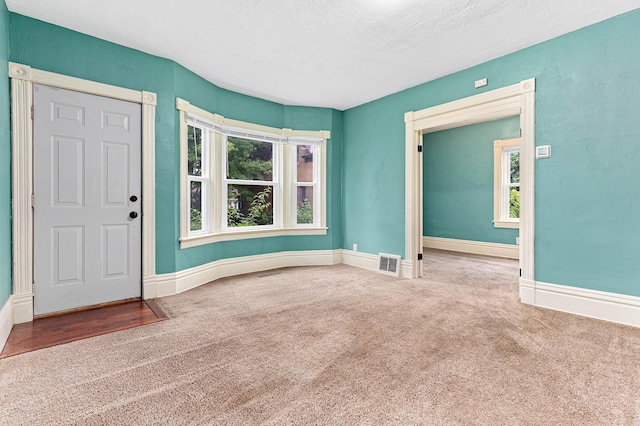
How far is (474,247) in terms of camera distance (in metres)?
6.66

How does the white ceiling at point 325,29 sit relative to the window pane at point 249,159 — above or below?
above

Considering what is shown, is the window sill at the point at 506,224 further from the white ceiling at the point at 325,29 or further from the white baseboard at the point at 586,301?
the white ceiling at the point at 325,29

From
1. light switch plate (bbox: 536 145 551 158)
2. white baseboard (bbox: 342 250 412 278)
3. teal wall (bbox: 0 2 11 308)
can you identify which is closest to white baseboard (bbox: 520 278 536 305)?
light switch plate (bbox: 536 145 551 158)

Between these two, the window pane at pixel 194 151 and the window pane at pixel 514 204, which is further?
the window pane at pixel 514 204

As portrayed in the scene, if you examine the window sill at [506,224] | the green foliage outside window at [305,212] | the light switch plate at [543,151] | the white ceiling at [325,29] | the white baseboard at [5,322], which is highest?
the white ceiling at [325,29]

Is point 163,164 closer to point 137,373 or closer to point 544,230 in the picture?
point 137,373

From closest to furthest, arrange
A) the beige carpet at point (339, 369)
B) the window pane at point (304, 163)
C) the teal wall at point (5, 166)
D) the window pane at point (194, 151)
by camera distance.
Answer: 1. the beige carpet at point (339, 369)
2. the teal wall at point (5, 166)
3. the window pane at point (194, 151)
4. the window pane at point (304, 163)

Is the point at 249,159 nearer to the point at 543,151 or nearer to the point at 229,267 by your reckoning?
the point at 229,267

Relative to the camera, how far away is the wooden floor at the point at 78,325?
7.84 feet

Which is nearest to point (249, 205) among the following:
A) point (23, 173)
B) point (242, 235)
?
point (242, 235)

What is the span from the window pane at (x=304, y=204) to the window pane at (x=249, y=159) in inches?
22.8

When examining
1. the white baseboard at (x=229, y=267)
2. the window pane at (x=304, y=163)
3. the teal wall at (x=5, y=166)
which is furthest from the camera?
the window pane at (x=304, y=163)

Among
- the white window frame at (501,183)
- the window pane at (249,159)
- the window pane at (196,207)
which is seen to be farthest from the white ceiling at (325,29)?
the white window frame at (501,183)

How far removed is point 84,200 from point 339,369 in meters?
2.92
